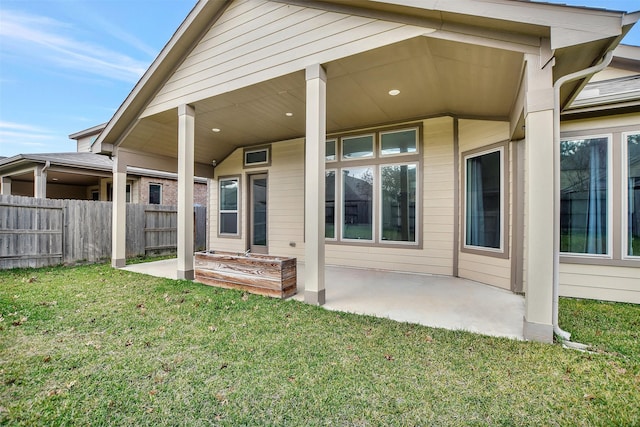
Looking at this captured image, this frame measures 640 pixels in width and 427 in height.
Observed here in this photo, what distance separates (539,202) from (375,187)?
3.74m

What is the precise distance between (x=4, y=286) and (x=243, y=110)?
5088 millimetres

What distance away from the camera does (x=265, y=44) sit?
4375 millimetres

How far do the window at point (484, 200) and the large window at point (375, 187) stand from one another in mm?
955

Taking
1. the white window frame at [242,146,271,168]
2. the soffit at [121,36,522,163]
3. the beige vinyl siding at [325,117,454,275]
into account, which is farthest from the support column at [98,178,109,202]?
the beige vinyl siding at [325,117,454,275]

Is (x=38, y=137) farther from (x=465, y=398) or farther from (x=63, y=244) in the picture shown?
(x=465, y=398)

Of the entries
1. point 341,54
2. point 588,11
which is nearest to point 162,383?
point 341,54

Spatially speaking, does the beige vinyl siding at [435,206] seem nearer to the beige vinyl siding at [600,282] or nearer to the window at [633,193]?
the beige vinyl siding at [600,282]

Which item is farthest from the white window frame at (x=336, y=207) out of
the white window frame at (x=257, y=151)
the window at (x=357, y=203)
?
the white window frame at (x=257, y=151)

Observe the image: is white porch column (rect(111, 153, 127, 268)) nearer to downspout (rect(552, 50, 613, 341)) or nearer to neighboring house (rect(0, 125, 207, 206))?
neighboring house (rect(0, 125, 207, 206))

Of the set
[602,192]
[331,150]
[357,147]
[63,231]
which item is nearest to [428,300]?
[602,192]

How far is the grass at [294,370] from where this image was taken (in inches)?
72.6

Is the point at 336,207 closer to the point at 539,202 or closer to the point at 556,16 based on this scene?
the point at 539,202

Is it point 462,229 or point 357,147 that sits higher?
point 357,147

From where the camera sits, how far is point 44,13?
10594 mm
